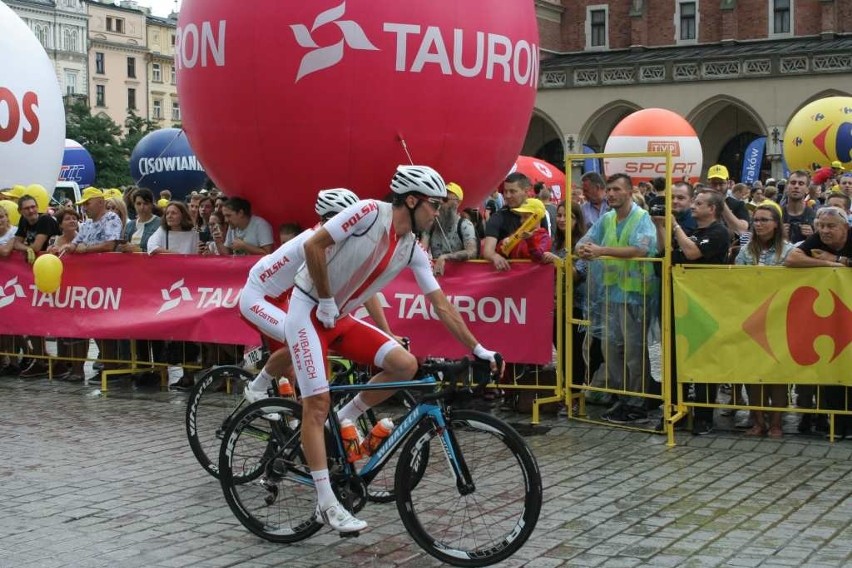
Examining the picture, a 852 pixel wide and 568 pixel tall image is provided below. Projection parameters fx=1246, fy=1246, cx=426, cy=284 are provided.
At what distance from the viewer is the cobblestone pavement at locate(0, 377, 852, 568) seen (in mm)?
6293

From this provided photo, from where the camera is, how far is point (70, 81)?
370 feet

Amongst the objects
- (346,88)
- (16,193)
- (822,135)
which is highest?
(822,135)

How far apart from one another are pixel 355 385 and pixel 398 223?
90 centimetres

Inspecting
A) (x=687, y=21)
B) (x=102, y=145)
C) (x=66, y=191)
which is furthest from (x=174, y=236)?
(x=102, y=145)

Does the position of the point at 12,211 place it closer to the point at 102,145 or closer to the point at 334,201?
the point at 334,201

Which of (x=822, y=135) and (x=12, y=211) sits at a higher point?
(x=822, y=135)

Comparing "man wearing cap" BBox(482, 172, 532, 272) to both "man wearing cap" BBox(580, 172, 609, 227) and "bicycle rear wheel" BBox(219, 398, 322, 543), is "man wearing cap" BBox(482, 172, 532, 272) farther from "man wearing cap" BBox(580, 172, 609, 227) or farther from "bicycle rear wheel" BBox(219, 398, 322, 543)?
"bicycle rear wheel" BBox(219, 398, 322, 543)

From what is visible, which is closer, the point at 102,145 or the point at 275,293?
the point at 275,293

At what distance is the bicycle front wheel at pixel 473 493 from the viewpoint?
5.88 m

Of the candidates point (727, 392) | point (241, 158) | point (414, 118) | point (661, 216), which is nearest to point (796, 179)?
point (727, 392)

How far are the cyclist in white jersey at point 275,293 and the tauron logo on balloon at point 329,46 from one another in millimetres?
2683

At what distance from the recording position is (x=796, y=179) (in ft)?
41.2

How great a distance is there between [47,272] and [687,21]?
50.1m

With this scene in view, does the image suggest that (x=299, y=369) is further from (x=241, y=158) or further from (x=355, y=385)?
(x=241, y=158)
